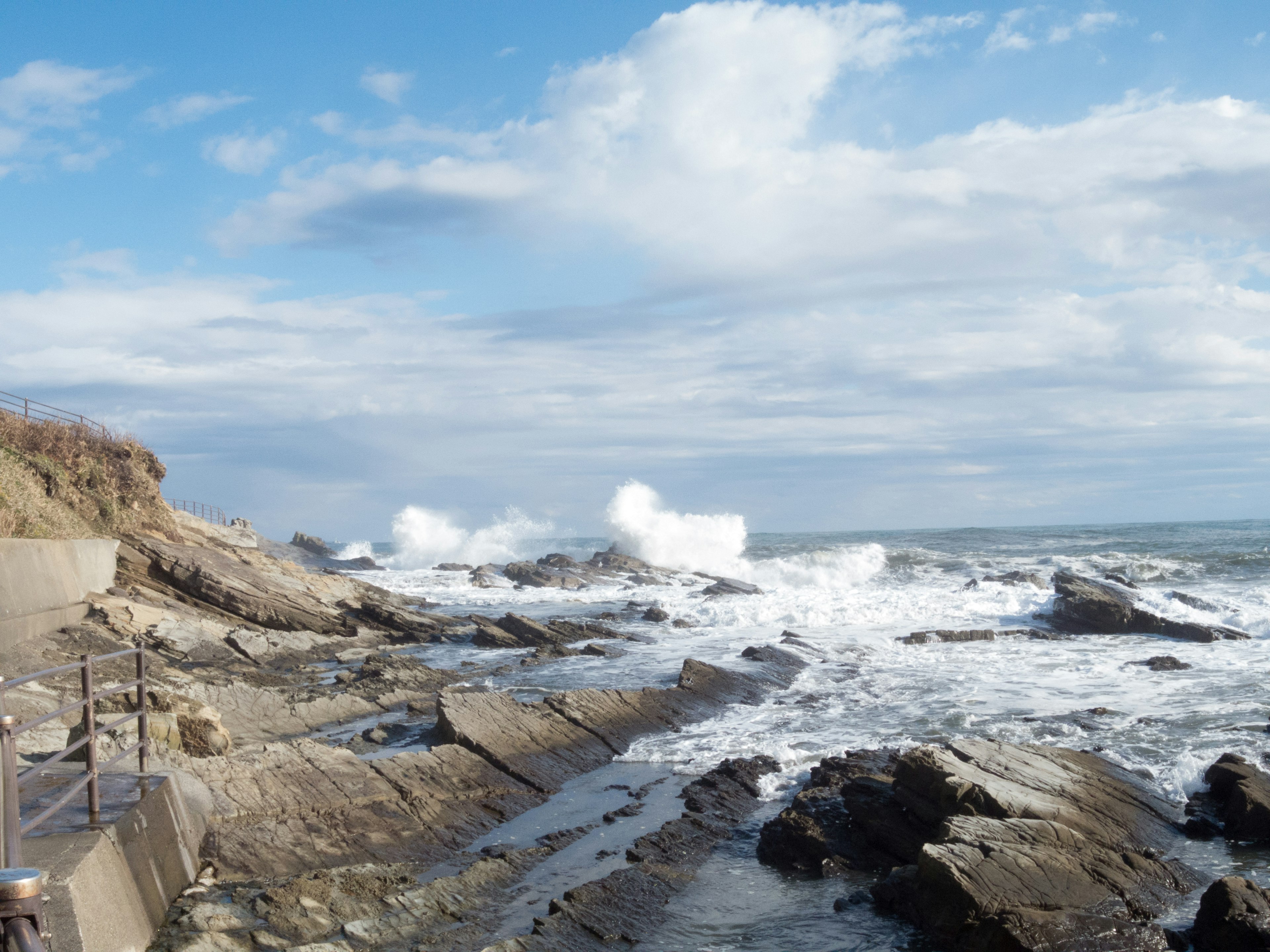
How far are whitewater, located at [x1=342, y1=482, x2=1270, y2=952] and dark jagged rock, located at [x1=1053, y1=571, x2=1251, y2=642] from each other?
64 centimetres

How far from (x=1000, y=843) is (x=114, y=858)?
18.2 ft

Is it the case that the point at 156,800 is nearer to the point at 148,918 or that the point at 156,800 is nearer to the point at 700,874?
the point at 148,918

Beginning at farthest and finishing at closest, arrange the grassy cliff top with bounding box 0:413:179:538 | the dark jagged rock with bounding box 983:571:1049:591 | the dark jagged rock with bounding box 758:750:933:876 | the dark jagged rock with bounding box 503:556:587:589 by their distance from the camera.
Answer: the dark jagged rock with bounding box 503:556:587:589, the dark jagged rock with bounding box 983:571:1049:591, the grassy cliff top with bounding box 0:413:179:538, the dark jagged rock with bounding box 758:750:933:876

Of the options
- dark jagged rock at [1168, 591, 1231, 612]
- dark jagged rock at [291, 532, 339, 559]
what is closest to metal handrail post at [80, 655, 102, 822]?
dark jagged rock at [1168, 591, 1231, 612]

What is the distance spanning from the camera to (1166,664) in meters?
15.2

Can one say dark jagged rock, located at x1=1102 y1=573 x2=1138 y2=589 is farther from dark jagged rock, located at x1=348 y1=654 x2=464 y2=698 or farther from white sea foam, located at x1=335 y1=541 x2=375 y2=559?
white sea foam, located at x1=335 y1=541 x2=375 y2=559

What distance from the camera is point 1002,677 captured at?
1467cm

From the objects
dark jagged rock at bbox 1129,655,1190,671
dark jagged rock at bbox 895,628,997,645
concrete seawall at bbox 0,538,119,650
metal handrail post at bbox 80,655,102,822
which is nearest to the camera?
metal handrail post at bbox 80,655,102,822

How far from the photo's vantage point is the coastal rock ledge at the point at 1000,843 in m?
5.54

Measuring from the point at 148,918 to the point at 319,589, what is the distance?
18.0 metres

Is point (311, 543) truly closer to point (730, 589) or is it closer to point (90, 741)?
point (730, 589)

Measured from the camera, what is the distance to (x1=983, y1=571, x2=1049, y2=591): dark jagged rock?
2822cm

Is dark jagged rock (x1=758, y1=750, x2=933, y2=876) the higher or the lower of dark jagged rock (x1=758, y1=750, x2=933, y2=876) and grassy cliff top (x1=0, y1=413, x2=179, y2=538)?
the lower

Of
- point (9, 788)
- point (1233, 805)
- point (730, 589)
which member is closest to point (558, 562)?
point (730, 589)
